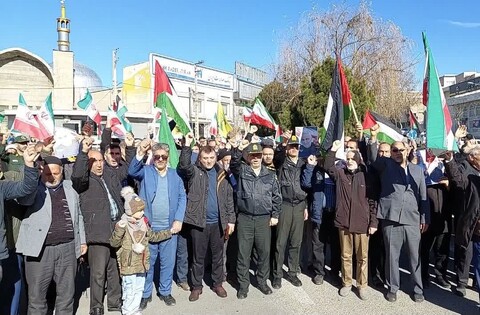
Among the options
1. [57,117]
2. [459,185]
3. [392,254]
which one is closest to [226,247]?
[392,254]

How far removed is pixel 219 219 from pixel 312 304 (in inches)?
59.9

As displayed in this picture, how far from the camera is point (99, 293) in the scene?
4.25 m

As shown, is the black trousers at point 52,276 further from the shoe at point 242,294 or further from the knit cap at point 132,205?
the shoe at point 242,294

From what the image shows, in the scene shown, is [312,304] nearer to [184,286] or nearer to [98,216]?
[184,286]

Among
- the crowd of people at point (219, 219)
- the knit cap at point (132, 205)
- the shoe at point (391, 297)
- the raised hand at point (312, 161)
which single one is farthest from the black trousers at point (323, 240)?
the knit cap at point (132, 205)

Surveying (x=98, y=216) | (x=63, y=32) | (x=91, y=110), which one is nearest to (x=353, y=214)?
(x=98, y=216)

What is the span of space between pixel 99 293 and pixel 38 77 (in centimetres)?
3893

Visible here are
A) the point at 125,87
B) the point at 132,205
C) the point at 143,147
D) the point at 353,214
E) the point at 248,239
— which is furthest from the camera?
the point at 125,87

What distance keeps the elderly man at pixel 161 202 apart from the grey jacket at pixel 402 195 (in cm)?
247

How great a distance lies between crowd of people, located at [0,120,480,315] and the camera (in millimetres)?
3742

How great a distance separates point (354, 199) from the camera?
4.74 metres

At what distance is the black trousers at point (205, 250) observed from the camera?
482 cm

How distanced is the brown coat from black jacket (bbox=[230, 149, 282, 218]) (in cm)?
73

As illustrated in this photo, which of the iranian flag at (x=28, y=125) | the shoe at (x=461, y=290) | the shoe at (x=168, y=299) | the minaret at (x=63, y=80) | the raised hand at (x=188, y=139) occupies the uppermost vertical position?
the minaret at (x=63, y=80)
